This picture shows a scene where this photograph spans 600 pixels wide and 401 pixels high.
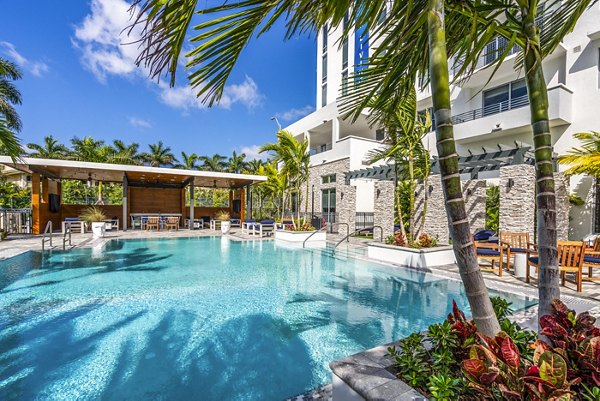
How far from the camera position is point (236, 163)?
39.4 metres

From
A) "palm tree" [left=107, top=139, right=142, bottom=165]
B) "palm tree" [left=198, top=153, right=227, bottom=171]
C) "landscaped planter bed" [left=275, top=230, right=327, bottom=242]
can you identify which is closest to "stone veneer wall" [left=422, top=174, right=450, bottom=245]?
"landscaped planter bed" [left=275, top=230, right=327, bottom=242]

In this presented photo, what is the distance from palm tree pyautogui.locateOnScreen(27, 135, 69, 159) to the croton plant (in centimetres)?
3887

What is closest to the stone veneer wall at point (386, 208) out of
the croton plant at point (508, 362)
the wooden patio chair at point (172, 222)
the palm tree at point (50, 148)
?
the croton plant at point (508, 362)

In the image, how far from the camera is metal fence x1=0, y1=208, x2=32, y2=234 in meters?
15.0

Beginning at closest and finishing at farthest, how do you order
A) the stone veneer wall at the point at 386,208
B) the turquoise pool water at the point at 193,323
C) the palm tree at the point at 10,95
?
the turquoise pool water at the point at 193,323
the stone veneer wall at the point at 386,208
the palm tree at the point at 10,95

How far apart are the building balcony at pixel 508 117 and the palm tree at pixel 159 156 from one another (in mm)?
33180

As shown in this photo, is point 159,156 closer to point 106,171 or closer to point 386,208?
point 106,171

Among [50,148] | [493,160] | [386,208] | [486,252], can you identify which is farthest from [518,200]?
[50,148]

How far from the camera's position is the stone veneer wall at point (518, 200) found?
30.8 feet

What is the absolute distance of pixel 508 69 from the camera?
1390 centimetres

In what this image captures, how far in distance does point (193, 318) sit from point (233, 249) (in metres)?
7.17

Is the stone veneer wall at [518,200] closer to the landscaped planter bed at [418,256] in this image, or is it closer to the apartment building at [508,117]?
the apartment building at [508,117]

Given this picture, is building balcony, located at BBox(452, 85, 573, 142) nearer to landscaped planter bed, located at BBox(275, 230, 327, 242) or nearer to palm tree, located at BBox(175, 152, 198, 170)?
landscaped planter bed, located at BBox(275, 230, 327, 242)

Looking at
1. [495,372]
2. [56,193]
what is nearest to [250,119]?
[56,193]
